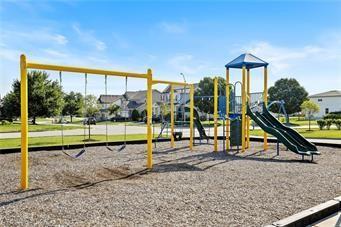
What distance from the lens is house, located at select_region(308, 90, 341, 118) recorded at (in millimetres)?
70000

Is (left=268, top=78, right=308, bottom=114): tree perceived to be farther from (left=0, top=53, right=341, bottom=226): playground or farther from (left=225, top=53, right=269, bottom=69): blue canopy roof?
(left=0, top=53, right=341, bottom=226): playground

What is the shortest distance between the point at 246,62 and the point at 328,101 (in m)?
69.1

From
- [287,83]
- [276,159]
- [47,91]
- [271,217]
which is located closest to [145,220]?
[271,217]

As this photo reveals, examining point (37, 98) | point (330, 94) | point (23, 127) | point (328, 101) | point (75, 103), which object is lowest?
point (23, 127)

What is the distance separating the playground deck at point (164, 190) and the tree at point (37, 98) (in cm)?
2647

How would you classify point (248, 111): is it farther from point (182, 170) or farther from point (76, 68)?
point (76, 68)

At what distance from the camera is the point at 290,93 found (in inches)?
2482

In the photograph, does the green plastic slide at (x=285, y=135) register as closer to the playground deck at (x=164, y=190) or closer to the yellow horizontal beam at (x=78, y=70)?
the playground deck at (x=164, y=190)

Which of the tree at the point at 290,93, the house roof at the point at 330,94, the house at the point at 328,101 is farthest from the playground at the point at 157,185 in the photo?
the house roof at the point at 330,94

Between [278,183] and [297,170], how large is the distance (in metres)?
1.83

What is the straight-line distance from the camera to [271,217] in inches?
165

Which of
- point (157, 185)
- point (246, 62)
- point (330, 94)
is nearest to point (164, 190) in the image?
point (157, 185)

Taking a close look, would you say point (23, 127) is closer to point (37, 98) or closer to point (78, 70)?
point (78, 70)

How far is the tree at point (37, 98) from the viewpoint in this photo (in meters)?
33.7
